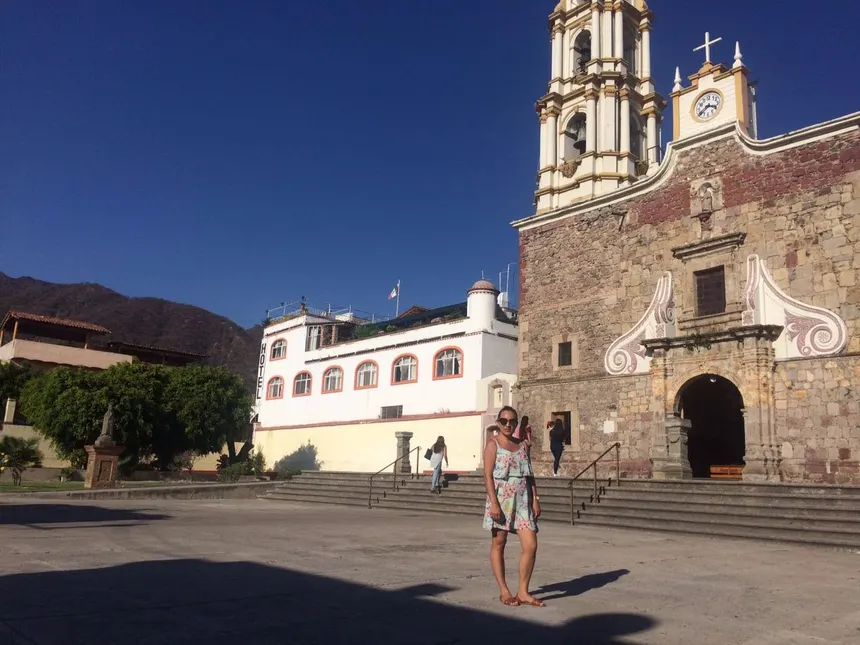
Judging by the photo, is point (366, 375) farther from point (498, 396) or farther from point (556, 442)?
point (556, 442)

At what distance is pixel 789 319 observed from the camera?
1659cm

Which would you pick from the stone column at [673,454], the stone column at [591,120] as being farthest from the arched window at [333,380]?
the stone column at [673,454]

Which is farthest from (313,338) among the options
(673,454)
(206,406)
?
(673,454)

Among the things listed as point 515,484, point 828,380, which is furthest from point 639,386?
point 515,484

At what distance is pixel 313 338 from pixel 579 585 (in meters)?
33.3

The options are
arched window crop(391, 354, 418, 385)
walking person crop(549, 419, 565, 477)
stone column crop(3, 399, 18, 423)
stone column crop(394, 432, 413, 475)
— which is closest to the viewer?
walking person crop(549, 419, 565, 477)

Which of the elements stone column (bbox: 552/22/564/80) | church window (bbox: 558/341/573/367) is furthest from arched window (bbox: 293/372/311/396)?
stone column (bbox: 552/22/564/80)

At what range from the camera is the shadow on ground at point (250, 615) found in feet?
13.5

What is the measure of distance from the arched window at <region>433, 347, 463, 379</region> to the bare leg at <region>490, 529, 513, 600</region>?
961 inches

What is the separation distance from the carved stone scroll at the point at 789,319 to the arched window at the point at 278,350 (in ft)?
92.8

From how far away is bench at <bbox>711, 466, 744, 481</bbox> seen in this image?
1780 cm

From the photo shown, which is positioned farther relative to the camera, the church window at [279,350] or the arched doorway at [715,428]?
the church window at [279,350]

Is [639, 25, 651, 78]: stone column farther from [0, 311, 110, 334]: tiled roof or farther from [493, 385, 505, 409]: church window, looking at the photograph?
[0, 311, 110, 334]: tiled roof

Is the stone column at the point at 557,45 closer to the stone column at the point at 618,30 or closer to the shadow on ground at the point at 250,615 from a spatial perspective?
the stone column at the point at 618,30
